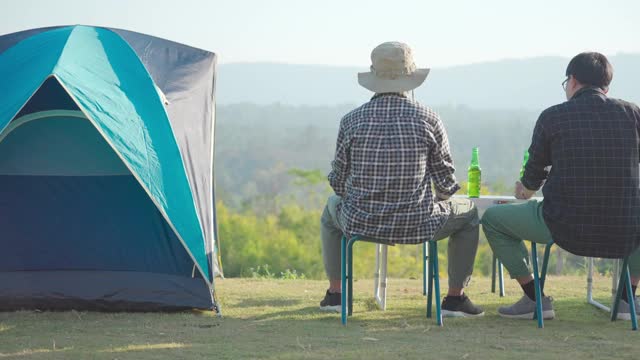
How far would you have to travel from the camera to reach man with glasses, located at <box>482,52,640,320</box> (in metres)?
4.62

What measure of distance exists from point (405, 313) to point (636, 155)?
1425 millimetres

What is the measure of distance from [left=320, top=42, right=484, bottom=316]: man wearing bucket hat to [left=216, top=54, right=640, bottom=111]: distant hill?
330 feet

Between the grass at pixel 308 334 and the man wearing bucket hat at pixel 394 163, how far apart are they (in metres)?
0.49

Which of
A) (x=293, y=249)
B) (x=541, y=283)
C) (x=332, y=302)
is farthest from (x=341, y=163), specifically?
(x=293, y=249)

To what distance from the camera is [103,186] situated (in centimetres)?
559

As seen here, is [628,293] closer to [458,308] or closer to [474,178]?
[458,308]

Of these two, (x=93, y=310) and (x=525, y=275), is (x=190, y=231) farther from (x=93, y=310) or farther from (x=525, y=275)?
(x=525, y=275)

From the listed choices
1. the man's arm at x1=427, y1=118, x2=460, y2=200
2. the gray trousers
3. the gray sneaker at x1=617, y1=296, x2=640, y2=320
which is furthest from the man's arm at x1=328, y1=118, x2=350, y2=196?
the gray sneaker at x1=617, y1=296, x2=640, y2=320

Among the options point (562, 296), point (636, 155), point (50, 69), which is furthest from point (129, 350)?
point (562, 296)

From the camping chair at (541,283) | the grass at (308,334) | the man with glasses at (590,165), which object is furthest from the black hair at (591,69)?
the grass at (308,334)

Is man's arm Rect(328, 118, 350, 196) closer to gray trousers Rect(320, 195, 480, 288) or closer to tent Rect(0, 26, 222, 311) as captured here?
gray trousers Rect(320, 195, 480, 288)

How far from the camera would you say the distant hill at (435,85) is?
110 m

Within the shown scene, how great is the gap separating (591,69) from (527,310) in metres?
1.24

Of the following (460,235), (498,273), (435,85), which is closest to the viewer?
(460,235)
